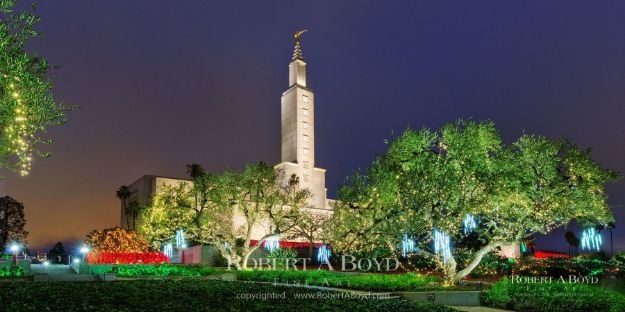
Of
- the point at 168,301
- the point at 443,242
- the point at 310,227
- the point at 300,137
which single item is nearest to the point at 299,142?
the point at 300,137

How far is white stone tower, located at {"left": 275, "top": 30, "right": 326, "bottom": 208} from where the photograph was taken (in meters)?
86.2

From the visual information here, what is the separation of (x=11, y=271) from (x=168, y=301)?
13.9 m

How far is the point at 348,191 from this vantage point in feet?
115

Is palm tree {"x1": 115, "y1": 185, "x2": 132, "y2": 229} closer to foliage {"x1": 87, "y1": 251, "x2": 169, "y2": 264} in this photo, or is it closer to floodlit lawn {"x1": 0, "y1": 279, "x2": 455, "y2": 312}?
foliage {"x1": 87, "y1": 251, "x2": 169, "y2": 264}

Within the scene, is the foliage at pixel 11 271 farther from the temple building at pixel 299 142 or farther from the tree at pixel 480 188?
the temple building at pixel 299 142

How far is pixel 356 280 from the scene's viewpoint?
23.0m

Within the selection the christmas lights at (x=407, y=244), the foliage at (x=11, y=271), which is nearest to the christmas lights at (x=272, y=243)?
the christmas lights at (x=407, y=244)

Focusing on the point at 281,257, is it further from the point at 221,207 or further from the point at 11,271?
the point at 11,271

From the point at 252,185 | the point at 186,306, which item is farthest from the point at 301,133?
the point at 186,306

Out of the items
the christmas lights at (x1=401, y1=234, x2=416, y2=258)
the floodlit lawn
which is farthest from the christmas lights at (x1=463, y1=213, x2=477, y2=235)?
the floodlit lawn

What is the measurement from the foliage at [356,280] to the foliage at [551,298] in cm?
297

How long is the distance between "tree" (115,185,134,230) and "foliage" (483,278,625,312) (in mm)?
74471

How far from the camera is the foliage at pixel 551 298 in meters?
16.1

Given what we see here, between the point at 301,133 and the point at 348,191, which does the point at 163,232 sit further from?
the point at 301,133
